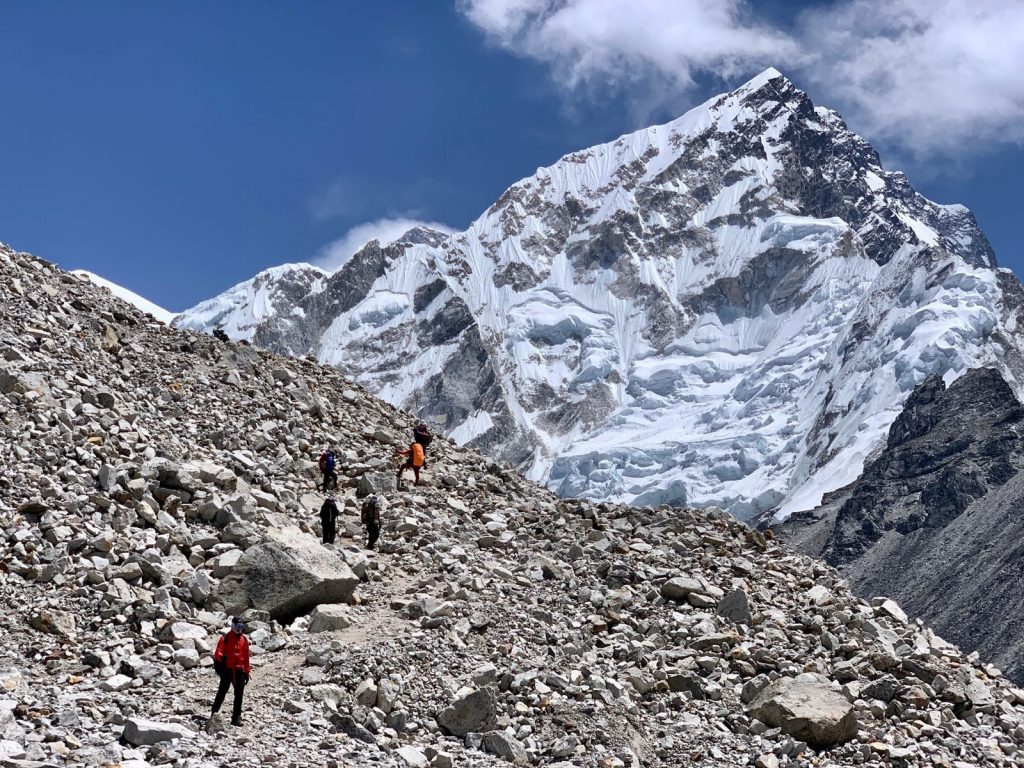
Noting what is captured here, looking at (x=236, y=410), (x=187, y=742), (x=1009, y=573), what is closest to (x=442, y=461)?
(x=236, y=410)

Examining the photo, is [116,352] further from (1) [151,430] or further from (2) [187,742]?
(2) [187,742]

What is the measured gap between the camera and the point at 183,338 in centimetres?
3594

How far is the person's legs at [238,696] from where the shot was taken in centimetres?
1803

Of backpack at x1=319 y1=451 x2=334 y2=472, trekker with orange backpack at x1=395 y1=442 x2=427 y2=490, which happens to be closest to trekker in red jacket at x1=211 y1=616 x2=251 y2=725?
backpack at x1=319 y1=451 x2=334 y2=472

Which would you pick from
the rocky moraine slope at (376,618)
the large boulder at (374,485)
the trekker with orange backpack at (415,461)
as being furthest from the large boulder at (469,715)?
the trekker with orange backpack at (415,461)

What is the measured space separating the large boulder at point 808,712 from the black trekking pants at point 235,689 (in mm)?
9368

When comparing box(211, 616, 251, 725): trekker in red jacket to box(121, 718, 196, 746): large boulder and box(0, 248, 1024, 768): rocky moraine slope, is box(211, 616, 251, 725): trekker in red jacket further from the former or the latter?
box(121, 718, 196, 746): large boulder

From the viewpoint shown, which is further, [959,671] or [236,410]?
[236,410]

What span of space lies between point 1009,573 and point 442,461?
162 metres

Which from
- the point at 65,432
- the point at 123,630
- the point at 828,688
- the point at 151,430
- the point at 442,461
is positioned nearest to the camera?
the point at 123,630

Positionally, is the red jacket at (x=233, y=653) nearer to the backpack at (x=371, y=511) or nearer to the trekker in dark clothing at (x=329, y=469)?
the backpack at (x=371, y=511)

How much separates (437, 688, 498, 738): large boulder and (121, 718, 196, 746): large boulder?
14.5 feet

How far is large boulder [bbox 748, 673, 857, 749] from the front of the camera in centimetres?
2216

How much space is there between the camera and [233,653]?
59.5 feet
